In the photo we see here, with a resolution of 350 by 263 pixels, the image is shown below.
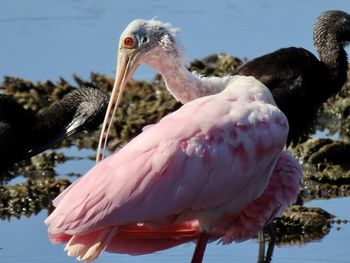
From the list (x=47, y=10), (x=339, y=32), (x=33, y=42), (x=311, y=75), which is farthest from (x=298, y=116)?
(x=47, y=10)

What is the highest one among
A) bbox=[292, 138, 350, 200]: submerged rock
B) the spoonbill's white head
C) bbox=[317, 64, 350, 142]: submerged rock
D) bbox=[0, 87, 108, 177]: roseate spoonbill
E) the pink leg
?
the spoonbill's white head

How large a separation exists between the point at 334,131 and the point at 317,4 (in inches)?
164

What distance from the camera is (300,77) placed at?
13188 millimetres

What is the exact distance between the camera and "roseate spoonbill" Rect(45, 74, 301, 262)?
31.2 feet

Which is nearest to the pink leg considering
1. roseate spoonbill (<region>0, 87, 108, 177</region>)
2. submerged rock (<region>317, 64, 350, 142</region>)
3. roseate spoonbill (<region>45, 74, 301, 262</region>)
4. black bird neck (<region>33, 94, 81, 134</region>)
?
roseate spoonbill (<region>45, 74, 301, 262</region>)

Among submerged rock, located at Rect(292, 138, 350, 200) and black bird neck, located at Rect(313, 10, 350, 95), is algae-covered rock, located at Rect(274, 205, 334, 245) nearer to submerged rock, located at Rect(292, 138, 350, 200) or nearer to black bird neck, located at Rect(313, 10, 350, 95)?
submerged rock, located at Rect(292, 138, 350, 200)

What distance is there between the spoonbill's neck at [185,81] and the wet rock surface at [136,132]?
197 centimetres

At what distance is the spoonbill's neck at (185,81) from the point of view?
10328 millimetres

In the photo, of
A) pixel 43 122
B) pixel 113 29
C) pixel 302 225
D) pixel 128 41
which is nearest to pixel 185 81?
pixel 128 41

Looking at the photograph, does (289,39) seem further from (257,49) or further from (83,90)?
(83,90)

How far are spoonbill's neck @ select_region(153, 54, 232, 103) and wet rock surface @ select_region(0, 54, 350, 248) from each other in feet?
6.45

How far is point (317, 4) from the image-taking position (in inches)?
744

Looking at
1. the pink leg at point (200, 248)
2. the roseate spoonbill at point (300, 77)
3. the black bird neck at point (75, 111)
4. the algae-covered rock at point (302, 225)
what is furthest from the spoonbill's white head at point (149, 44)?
the roseate spoonbill at point (300, 77)

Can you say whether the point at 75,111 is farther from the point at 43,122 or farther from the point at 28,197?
the point at 28,197
